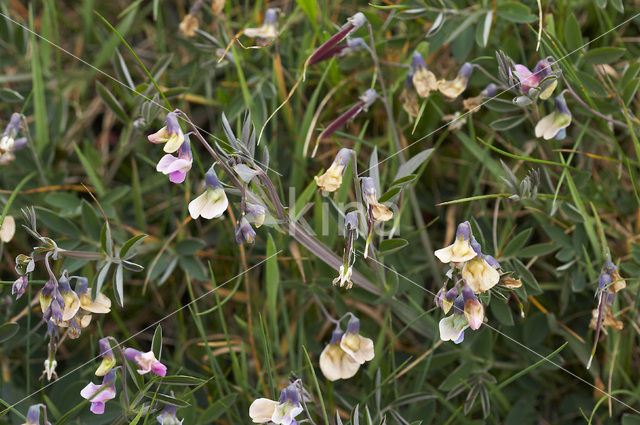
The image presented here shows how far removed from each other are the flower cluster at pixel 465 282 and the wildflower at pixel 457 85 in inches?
21.6

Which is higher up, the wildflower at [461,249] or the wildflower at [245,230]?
the wildflower at [245,230]

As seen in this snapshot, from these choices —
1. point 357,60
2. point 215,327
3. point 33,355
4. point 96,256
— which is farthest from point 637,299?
point 33,355

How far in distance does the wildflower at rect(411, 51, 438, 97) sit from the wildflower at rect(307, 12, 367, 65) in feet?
0.67

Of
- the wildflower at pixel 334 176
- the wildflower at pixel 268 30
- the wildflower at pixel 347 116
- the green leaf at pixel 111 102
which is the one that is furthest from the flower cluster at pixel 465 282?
the green leaf at pixel 111 102

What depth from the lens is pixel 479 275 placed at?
1.44m

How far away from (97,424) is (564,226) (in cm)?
134

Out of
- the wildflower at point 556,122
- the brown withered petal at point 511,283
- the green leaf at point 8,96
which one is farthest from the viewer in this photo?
the green leaf at point 8,96

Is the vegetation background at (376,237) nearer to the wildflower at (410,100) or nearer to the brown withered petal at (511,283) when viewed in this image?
the wildflower at (410,100)

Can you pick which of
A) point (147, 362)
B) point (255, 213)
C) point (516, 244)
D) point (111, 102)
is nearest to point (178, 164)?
point (255, 213)

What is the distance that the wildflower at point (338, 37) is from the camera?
1714mm

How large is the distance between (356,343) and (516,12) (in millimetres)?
1019

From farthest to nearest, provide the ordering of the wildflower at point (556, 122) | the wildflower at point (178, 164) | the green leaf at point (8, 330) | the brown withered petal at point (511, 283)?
the green leaf at point (8, 330) → the wildflower at point (556, 122) → the brown withered petal at point (511, 283) → the wildflower at point (178, 164)

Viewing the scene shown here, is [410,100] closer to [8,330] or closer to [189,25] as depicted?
[189,25]

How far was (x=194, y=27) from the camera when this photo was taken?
2.20 metres
